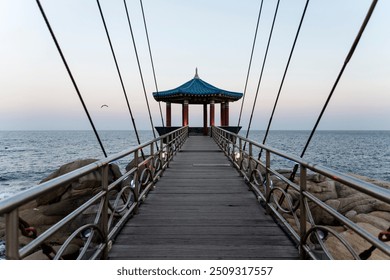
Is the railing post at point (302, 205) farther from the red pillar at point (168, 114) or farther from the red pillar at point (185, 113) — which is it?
the red pillar at point (168, 114)

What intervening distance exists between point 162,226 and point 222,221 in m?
0.90

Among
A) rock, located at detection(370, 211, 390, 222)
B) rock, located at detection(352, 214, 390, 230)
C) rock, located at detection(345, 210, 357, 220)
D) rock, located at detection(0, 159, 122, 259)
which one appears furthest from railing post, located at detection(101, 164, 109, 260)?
rock, located at detection(370, 211, 390, 222)

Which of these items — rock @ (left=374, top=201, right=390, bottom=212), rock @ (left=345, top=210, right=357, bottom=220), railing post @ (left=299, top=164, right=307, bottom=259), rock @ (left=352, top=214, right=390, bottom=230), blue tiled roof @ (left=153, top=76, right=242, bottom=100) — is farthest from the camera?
blue tiled roof @ (left=153, top=76, right=242, bottom=100)

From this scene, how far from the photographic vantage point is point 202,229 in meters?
3.56

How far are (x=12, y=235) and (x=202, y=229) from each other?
2.55 meters

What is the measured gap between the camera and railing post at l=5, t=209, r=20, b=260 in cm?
135

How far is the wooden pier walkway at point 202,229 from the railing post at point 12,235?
5.16 feet

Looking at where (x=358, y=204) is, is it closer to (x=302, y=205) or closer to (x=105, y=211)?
(x=302, y=205)

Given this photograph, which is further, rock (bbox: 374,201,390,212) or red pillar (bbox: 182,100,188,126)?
red pillar (bbox: 182,100,188,126)

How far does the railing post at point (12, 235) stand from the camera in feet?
4.43

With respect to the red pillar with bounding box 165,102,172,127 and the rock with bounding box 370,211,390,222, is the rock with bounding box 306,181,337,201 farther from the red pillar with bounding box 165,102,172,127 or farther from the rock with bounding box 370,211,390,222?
the red pillar with bounding box 165,102,172,127

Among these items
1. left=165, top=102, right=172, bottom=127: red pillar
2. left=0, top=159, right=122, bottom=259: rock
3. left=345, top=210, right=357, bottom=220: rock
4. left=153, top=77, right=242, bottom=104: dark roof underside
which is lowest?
left=0, top=159, right=122, bottom=259: rock

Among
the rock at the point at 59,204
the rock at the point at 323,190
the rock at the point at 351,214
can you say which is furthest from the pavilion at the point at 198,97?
the rock at the point at 351,214

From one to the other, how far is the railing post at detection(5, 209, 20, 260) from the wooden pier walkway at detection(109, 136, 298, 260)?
1.57 metres
